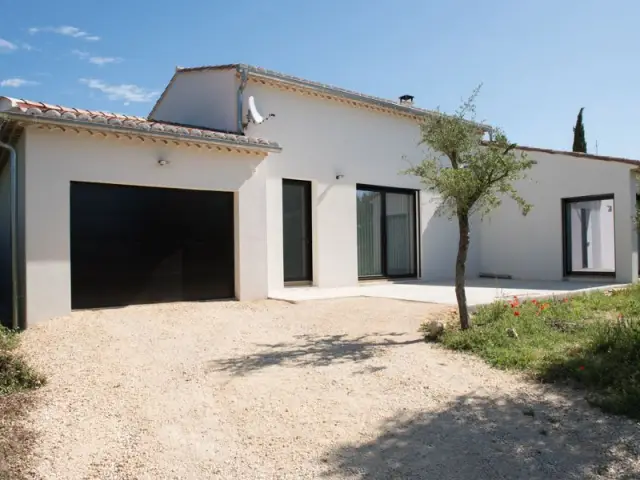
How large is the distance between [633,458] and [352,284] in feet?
32.3

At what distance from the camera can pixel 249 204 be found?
10562 millimetres

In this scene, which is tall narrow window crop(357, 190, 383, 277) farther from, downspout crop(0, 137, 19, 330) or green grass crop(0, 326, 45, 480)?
green grass crop(0, 326, 45, 480)

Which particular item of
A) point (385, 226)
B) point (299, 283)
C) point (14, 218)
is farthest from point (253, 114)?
point (385, 226)

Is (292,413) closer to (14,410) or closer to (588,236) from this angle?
(14,410)

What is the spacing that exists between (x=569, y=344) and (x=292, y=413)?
4.32m

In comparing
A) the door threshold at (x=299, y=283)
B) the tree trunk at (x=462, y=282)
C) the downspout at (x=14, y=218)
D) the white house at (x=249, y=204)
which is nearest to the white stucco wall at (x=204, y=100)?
the white house at (x=249, y=204)

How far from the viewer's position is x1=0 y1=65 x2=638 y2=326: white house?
326 inches

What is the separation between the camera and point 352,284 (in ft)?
45.0

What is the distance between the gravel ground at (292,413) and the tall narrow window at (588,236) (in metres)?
10.6

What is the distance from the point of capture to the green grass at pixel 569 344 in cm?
543

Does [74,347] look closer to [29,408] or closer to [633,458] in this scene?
[29,408]

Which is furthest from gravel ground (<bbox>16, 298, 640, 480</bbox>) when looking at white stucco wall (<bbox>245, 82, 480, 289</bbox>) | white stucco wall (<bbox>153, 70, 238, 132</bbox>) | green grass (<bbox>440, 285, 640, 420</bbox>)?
white stucco wall (<bbox>153, 70, 238, 132</bbox>)

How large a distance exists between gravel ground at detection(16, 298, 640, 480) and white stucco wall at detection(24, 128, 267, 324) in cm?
82

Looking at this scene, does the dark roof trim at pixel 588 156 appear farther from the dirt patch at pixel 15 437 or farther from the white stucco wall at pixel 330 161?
the dirt patch at pixel 15 437
